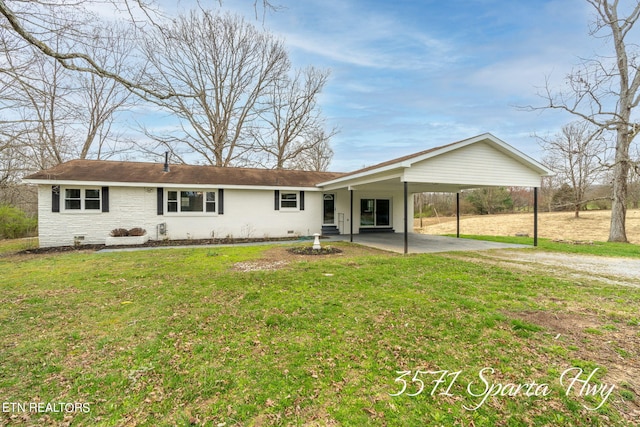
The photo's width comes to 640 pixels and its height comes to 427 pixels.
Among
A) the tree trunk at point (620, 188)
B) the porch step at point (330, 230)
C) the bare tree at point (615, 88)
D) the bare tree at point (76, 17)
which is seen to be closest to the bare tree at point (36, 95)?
the bare tree at point (76, 17)

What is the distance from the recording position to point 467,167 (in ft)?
32.1

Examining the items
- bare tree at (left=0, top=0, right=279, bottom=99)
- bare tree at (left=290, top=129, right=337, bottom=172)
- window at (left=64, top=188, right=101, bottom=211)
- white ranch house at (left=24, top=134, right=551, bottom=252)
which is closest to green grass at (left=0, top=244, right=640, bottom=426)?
bare tree at (left=0, top=0, right=279, bottom=99)

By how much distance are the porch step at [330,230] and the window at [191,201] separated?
5.51 m

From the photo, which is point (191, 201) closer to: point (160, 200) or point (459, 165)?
point (160, 200)

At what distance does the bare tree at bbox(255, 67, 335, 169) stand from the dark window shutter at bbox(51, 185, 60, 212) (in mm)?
13182

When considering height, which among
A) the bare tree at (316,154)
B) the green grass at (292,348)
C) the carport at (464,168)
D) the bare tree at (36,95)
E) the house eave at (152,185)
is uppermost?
the bare tree at (316,154)

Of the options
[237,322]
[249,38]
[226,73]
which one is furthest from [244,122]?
[237,322]

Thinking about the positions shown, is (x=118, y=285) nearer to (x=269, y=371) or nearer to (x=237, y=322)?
(x=237, y=322)

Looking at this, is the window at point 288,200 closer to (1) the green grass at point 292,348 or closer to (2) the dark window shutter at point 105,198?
(2) the dark window shutter at point 105,198

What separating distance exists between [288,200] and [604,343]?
12.4 metres

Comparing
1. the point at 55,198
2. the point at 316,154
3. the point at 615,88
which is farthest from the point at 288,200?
the point at 615,88

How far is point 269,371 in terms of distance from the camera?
2717mm

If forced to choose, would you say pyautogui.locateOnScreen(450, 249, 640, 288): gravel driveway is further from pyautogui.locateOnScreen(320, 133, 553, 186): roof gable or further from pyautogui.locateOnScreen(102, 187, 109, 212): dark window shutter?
pyautogui.locateOnScreen(102, 187, 109, 212): dark window shutter

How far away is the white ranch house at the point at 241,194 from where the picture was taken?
979 centimetres
